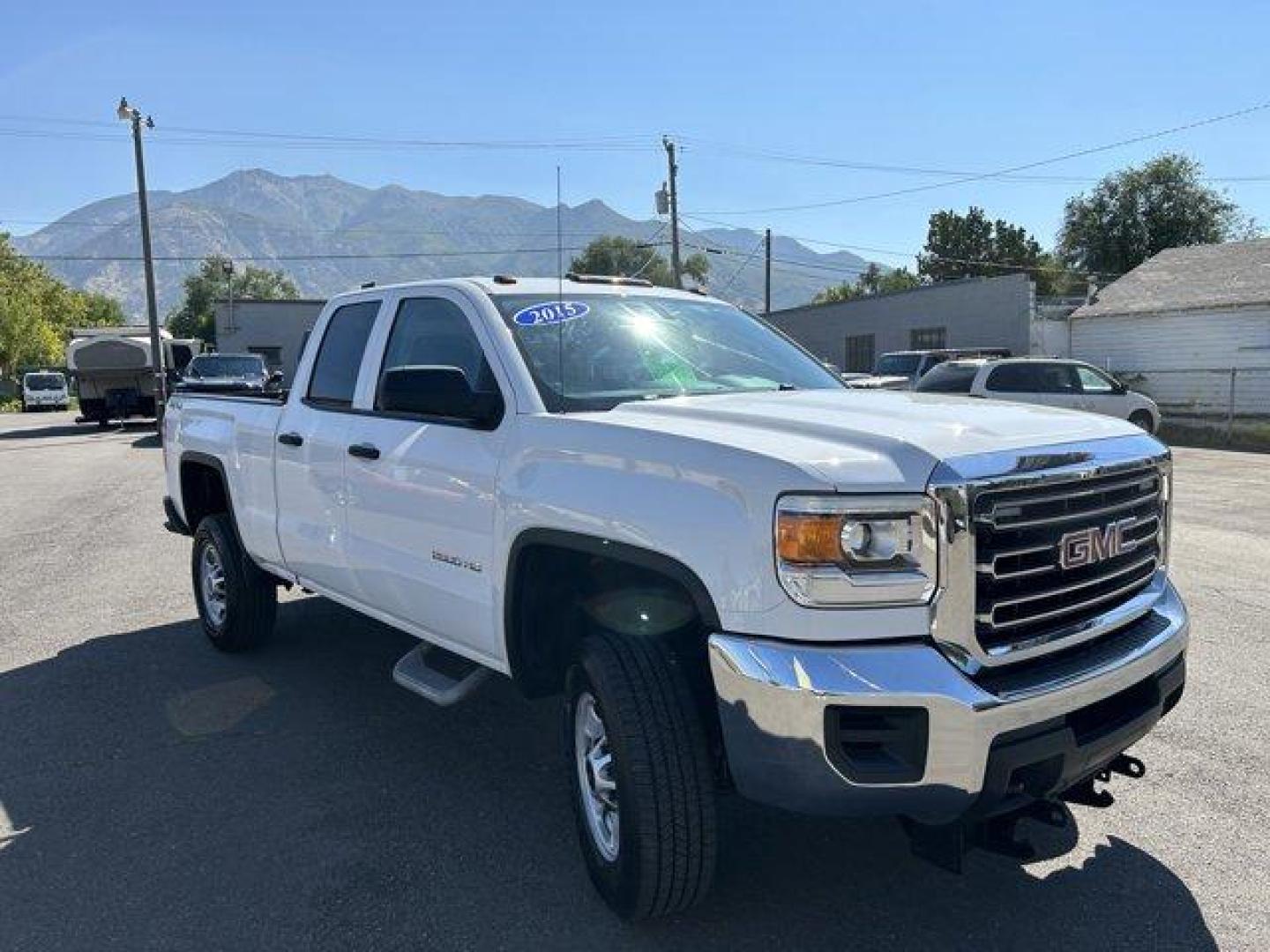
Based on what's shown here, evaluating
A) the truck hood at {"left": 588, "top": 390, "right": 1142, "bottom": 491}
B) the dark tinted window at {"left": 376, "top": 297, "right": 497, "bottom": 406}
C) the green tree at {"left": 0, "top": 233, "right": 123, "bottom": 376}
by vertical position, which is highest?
the green tree at {"left": 0, "top": 233, "right": 123, "bottom": 376}

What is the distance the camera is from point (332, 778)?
13.6ft

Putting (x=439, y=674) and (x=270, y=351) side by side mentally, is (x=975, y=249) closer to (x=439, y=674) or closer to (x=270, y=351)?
(x=270, y=351)

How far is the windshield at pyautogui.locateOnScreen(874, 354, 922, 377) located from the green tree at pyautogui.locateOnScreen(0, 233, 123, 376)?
39.2m

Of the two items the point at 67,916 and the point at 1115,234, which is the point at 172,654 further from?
the point at 1115,234

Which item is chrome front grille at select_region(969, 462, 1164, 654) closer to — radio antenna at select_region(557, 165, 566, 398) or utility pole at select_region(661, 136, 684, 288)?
radio antenna at select_region(557, 165, 566, 398)

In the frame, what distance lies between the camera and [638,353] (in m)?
3.94

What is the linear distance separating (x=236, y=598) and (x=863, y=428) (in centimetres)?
418

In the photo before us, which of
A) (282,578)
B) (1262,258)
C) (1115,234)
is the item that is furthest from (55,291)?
(282,578)

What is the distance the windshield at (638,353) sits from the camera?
3662mm

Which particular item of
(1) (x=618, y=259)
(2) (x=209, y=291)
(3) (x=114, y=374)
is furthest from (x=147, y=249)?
(2) (x=209, y=291)

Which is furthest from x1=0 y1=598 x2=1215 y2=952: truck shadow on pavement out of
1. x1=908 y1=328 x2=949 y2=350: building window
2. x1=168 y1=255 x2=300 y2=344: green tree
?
x1=168 y1=255 x2=300 y2=344: green tree

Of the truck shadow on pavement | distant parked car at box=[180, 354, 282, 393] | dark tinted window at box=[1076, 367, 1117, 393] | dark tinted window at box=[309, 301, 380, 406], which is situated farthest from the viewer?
distant parked car at box=[180, 354, 282, 393]

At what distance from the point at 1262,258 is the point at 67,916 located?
99.7ft

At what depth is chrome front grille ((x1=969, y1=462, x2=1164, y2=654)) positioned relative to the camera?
2623 millimetres
